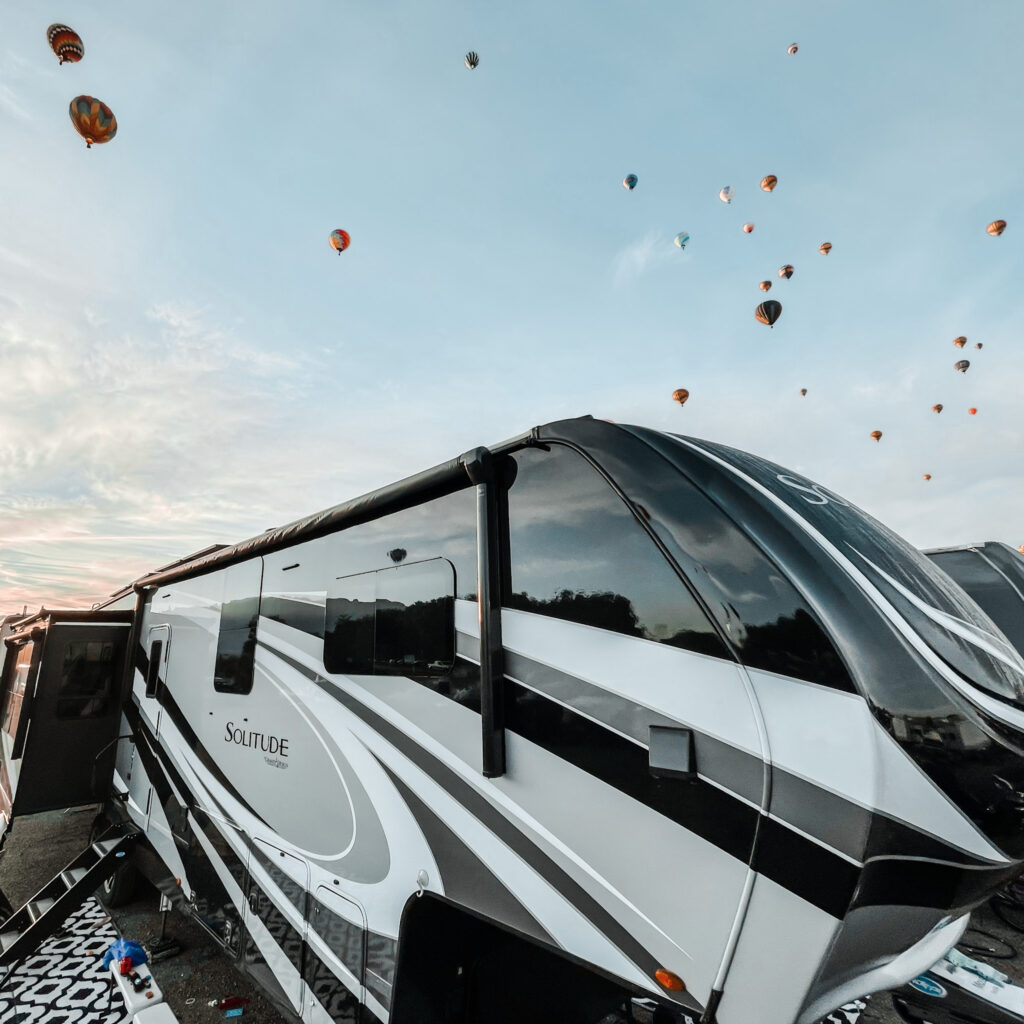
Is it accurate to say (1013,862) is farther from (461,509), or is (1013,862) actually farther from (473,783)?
(461,509)

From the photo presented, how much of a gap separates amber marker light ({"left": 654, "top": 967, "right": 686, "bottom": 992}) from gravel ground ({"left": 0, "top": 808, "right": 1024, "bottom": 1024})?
159 inches

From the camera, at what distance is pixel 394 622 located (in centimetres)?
299

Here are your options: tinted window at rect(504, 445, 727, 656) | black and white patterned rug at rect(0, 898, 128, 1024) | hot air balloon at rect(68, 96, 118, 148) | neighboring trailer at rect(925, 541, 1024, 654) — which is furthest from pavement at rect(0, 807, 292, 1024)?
hot air balloon at rect(68, 96, 118, 148)

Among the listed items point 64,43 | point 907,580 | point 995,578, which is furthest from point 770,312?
point 64,43

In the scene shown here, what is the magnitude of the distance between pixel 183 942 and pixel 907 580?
7.05m

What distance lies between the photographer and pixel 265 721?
4.06m

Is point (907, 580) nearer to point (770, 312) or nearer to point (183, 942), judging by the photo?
point (183, 942)

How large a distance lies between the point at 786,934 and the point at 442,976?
1807 millimetres

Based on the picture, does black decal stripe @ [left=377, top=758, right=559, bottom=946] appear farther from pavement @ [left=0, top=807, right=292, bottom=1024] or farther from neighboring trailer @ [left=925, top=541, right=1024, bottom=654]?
neighboring trailer @ [left=925, top=541, right=1024, bottom=654]

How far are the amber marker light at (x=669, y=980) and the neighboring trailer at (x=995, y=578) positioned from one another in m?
5.08

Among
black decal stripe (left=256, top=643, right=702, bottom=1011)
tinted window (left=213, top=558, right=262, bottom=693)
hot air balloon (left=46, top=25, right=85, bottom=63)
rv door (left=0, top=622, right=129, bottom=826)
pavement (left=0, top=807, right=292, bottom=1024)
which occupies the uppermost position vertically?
hot air balloon (left=46, top=25, right=85, bottom=63)

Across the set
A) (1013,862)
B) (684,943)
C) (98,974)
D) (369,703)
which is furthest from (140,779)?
(1013,862)

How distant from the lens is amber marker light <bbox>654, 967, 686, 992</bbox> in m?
1.72

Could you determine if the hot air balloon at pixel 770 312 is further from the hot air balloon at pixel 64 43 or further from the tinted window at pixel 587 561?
the hot air balloon at pixel 64 43
